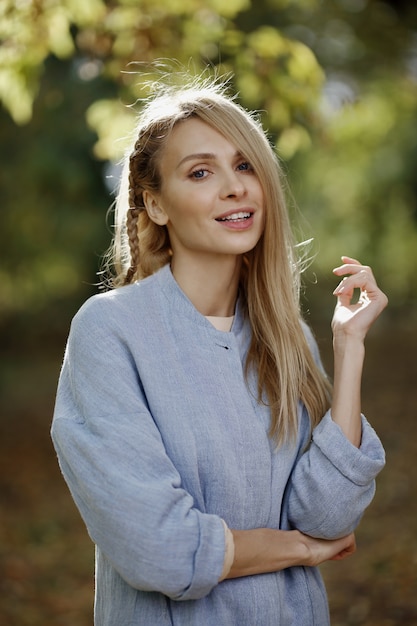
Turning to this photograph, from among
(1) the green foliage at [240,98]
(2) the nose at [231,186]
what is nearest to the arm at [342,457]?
(2) the nose at [231,186]

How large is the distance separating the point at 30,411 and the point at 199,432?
31.1 ft

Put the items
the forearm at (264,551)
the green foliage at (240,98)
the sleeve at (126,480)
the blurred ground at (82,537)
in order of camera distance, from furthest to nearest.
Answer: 1. the blurred ground at (82,537)
2. the green foliage at (240,98)
3. the forearm at (264,551)
4. the sleeve at (126,480)

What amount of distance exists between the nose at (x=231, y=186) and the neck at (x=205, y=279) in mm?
199

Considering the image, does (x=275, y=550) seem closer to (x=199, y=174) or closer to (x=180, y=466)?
(x=180, y=466)

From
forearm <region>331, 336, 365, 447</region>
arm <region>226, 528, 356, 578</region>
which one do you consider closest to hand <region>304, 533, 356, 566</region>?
arm <region>226, 528, 356, 578</region>

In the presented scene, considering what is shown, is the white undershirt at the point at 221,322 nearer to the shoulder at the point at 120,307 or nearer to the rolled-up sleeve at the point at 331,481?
the shoulder at the point at 120,307

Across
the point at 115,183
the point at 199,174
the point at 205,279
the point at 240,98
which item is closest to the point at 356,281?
the point at 205,279

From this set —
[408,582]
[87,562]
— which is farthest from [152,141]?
[87,562]

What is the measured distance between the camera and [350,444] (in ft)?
7.09

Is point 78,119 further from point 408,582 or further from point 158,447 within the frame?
point 158,447

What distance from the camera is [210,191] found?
87.3 inches

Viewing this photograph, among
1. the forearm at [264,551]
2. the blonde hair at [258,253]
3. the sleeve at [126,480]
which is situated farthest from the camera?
the blonde hair at [258,253]

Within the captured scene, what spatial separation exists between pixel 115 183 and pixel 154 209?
2.92 m

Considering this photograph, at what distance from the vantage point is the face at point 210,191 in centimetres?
222
